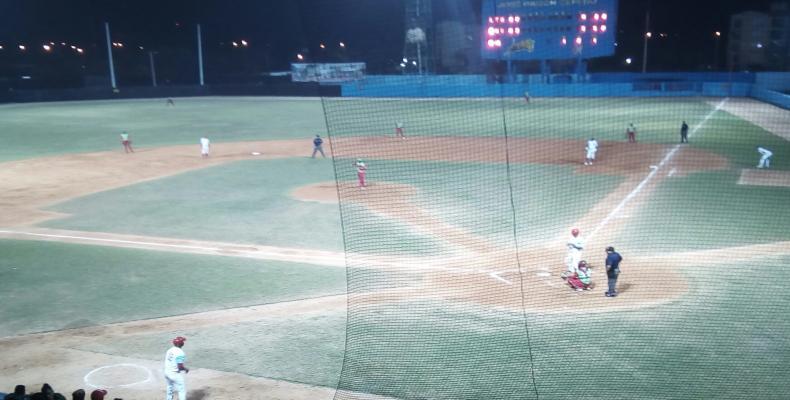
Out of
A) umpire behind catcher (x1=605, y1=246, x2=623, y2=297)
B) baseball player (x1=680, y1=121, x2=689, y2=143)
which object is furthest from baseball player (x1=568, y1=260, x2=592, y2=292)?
baseball player (x1=680, y1=121, x2=689, y2=143)

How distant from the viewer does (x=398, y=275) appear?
1200 cm

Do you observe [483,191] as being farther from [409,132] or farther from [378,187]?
[409,132]

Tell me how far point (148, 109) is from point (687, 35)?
165ft

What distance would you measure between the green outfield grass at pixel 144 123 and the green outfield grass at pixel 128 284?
656 inches

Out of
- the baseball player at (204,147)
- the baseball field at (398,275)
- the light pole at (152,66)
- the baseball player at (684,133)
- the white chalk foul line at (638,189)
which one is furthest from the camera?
the light pole at (152,66)

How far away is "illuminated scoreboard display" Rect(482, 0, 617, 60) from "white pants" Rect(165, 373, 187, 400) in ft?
117

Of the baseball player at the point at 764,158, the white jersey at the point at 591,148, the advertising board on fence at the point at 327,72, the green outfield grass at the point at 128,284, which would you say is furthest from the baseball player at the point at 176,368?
the advertising board on fence at the point at 327,72

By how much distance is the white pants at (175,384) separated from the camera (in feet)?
23.0

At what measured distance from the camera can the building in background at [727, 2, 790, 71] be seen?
51.0 m

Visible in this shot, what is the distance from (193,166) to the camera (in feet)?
81.1

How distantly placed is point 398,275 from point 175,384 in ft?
18.4

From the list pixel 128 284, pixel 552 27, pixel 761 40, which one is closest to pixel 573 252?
pixel 128 284

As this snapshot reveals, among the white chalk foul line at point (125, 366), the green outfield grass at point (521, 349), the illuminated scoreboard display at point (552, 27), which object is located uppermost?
the illuminated scoreboard display at point (552, 27)

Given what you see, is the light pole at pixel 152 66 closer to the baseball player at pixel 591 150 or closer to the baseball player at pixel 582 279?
the baseball player at pixel 591 150
